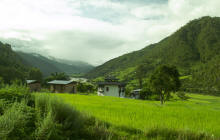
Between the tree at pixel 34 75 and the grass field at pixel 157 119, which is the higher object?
the tree at pixel 34 75

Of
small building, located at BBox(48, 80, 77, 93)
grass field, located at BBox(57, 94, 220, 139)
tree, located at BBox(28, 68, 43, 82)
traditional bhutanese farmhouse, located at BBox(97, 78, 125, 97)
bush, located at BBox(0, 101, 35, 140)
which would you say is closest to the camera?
bush, located at BBox(0, 101, 35, 140)

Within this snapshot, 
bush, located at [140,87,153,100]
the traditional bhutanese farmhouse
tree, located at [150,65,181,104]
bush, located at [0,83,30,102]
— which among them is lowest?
bush, located at [140,87,153,100]

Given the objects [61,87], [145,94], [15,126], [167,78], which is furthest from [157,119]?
[145,94]

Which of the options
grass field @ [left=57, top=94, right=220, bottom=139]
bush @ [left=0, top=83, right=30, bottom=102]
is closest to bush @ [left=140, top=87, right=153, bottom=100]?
grass field @ [left=57, top=94, right=220, bottom=139]

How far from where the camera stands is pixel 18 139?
3.47m

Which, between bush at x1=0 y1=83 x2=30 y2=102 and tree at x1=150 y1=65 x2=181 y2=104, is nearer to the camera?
bush at x1=0 y1=83 x2=30 y2=102

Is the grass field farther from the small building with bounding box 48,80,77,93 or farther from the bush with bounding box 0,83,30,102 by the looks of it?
the small building with bounding box 48,80,77,93

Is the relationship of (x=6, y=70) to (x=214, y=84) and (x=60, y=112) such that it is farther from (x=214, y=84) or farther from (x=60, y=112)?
(x=214, y=84)

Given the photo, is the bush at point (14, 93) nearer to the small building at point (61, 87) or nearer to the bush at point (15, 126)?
the bush at point (15, 126)

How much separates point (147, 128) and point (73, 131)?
7.69 ft

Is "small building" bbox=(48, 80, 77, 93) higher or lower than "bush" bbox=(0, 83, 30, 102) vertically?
lower

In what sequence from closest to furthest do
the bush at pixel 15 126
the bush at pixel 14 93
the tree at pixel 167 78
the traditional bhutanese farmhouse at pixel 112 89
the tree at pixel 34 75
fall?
the bush at pixel 15 126 < the bush at pixel 14 93 < the tree at pixel 167 78 < the traditional bhutanese farmhouse at pixel 112 89 < the tree at pixel 34 75

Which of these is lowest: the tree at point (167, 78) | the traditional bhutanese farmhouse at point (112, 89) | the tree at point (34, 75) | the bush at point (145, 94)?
the bush at point (145, 94)

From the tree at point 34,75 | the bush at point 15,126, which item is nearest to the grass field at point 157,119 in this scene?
the bush at point 15,126
